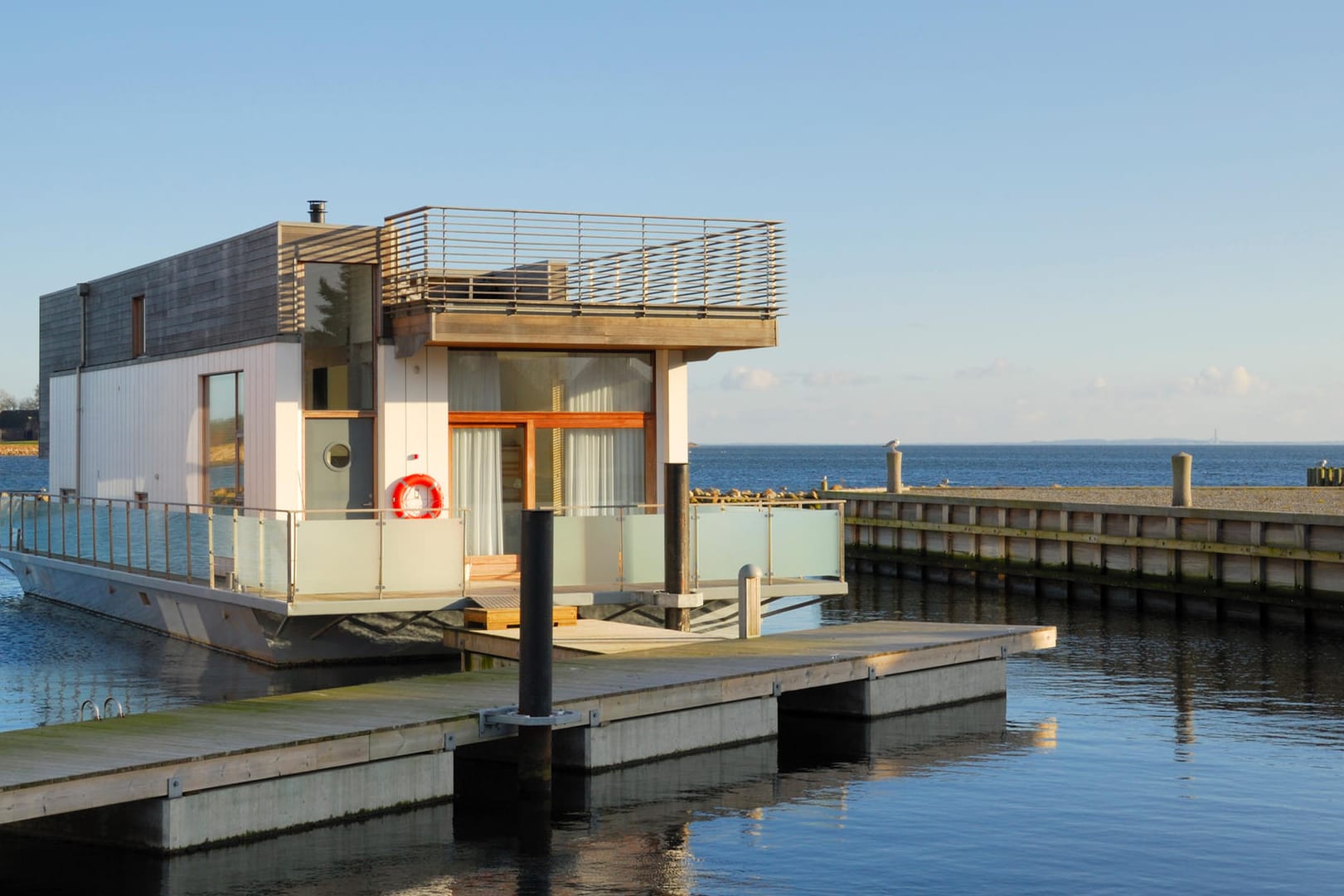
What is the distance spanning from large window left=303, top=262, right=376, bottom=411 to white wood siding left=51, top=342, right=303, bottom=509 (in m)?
0.28

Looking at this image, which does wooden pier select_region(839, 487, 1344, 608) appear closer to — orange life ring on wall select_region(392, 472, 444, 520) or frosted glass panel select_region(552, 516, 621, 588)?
frosted glass panel select_region(552, 516, 621, 588)

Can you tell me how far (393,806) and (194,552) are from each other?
8964mm

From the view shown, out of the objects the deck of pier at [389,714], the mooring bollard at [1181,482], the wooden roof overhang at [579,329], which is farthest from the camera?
the mooring bollard at [1181,482]

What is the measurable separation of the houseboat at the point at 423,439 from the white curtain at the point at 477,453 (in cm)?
3

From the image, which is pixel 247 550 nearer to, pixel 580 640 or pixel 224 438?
pixel 224 438

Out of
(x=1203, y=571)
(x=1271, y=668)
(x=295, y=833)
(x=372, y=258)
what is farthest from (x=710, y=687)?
(x=1203, y=571)

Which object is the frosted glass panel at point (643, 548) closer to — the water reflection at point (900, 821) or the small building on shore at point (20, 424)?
the water reflection at point (900, 821)

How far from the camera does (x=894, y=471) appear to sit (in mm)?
40500

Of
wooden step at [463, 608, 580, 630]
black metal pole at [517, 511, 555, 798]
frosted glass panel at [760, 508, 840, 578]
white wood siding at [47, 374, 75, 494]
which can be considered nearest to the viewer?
black metal pole at [517, 511, 555, 798]

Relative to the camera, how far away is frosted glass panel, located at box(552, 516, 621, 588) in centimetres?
1975

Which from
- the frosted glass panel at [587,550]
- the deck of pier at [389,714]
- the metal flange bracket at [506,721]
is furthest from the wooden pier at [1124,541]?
the metal flange bracket at [506,721]

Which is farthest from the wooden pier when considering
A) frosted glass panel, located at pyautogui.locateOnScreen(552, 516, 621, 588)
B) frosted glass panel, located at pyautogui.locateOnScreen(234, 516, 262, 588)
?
frosted glass panel, located at pyautogui.locateOnScreen(234, 516, 262, 588)

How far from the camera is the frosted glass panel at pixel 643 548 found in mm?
19938

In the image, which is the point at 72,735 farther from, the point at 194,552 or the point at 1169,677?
the point at 1169,677
